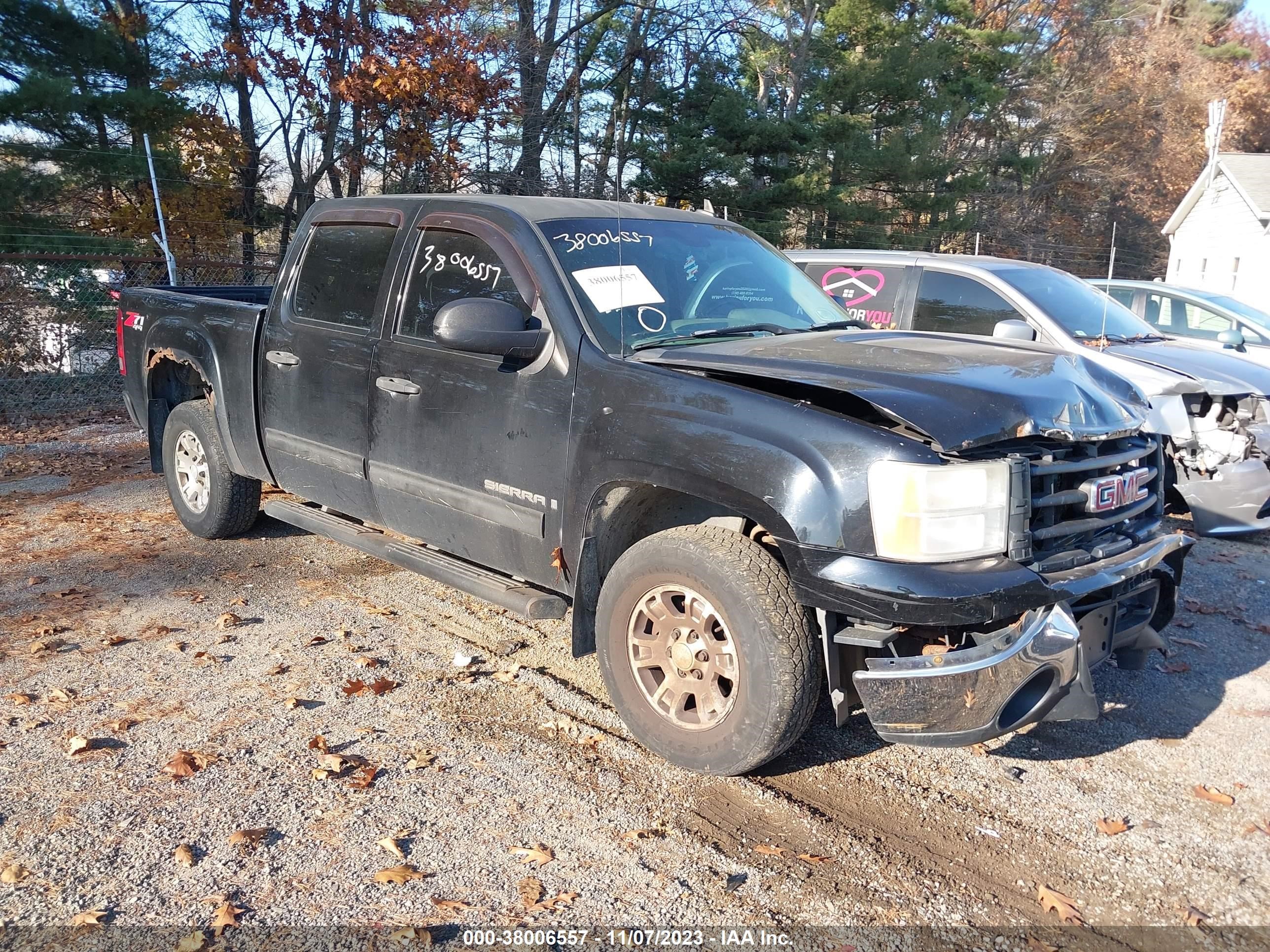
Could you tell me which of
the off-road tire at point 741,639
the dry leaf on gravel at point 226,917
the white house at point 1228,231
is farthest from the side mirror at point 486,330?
the white house at point 1228,231

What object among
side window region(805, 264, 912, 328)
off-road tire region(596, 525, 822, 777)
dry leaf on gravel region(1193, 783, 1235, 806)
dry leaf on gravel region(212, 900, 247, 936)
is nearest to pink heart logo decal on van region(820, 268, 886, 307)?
side window region(805, 264, 912, 328)

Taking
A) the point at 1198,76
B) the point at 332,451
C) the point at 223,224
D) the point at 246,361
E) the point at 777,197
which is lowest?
the point at 332,451

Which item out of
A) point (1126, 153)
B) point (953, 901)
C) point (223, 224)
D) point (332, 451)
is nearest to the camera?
point (953, 901)

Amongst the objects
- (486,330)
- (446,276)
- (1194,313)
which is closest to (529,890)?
(486,330)

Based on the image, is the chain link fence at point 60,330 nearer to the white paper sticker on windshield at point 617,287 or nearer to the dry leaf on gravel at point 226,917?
the white paper sticker on windshield at point 617,287

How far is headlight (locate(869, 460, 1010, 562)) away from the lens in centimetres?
299

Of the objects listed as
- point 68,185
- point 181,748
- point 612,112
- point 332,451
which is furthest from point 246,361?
point 612,112

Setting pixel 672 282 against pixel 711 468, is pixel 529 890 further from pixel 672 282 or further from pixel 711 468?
pixel 672 282

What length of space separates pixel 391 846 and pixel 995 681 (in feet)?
6.30

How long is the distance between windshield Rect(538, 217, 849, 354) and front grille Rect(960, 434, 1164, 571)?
1381 mm

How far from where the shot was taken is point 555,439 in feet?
12.7

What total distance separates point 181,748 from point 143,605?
1794mm

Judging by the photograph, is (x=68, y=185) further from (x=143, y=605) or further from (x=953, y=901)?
(x=953, y=901)

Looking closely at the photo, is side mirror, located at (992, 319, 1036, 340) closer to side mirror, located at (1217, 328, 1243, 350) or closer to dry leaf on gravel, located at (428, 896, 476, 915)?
side mirror, located at (1217, 328, 1243, 350)
